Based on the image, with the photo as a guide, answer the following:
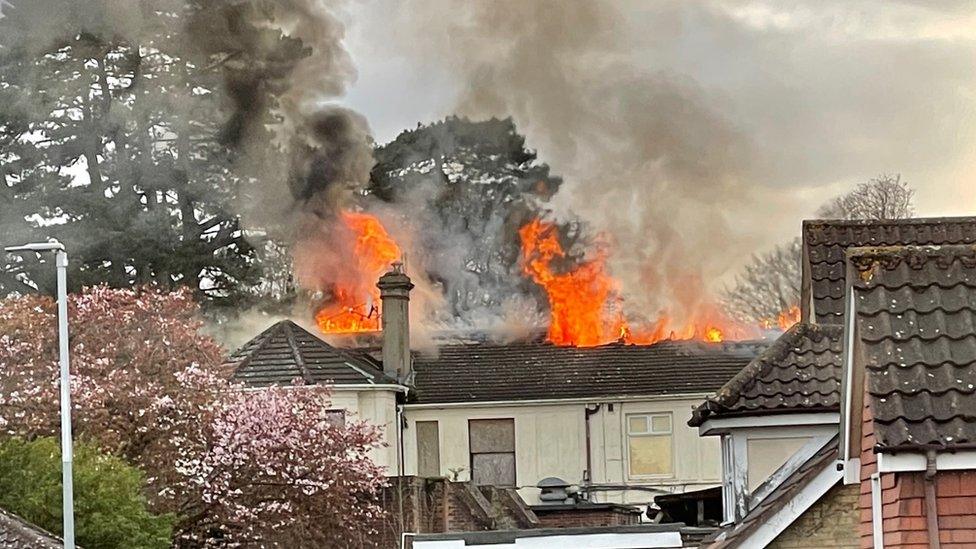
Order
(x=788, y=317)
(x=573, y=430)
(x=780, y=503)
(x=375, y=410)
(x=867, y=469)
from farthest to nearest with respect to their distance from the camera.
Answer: (x=788, y=317)
(x=573, y=430)
(x=375, y=410)
(x=780, y=503)
(x=867, y=469)

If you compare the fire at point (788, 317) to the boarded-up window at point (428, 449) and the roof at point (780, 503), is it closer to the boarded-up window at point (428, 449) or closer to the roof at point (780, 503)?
the boarded-up window at point (428, 449)

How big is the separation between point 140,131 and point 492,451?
1764 centimetres

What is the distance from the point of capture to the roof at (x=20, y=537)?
64.8 feet

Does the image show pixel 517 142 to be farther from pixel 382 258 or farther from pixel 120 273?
pixel 120 273

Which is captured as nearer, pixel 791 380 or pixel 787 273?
pixel 791 380

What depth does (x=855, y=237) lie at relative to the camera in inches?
669

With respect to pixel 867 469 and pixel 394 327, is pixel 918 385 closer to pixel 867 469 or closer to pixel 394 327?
pixel 867 469

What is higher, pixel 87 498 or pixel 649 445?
pixel 649 445

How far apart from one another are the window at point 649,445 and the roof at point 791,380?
25.1 meters

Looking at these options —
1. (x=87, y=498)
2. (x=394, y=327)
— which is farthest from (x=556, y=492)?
(x=87, y=498)

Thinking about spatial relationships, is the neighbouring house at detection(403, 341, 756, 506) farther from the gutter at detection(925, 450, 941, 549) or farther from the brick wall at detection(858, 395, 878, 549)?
the gutter at detection(925, 450, 941, 549)

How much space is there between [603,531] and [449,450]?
22.1 metres

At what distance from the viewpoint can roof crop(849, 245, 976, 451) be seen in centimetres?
988

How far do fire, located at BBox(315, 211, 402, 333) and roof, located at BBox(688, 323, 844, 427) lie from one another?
3084 cm
